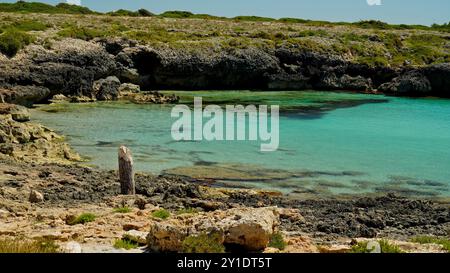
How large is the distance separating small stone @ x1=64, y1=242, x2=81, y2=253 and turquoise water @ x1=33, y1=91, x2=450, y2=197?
1063 cm

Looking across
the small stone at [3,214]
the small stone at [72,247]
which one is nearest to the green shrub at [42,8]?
the small stone at [3,214]

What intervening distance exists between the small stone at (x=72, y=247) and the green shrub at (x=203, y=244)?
1954mm

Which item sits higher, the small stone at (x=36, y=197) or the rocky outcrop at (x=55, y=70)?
the rocky outcrop at (x=55, y=70)

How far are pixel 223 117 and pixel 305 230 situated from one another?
2805 centimetres

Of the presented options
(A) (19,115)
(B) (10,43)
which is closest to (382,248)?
(A) (19,115)

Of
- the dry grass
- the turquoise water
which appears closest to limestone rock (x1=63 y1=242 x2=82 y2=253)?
the turquoise water

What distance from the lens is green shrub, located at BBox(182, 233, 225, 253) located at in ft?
33.7

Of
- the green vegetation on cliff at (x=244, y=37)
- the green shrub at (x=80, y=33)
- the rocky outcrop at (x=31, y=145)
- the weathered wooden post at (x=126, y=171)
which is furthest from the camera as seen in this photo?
the green vegetation on cliff at (x=244, y=37)

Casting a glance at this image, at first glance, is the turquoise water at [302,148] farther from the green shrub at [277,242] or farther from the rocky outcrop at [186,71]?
the green shrub at [277,242]

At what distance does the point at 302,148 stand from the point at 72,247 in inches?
791

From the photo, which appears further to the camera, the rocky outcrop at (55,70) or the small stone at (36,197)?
the rocky outcrop at (55,70)

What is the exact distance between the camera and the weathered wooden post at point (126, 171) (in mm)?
17719

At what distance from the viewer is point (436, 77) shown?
2544 inches

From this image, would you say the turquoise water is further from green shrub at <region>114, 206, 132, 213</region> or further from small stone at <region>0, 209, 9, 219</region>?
small stone at <region>0, 209, 9, 219</region>
